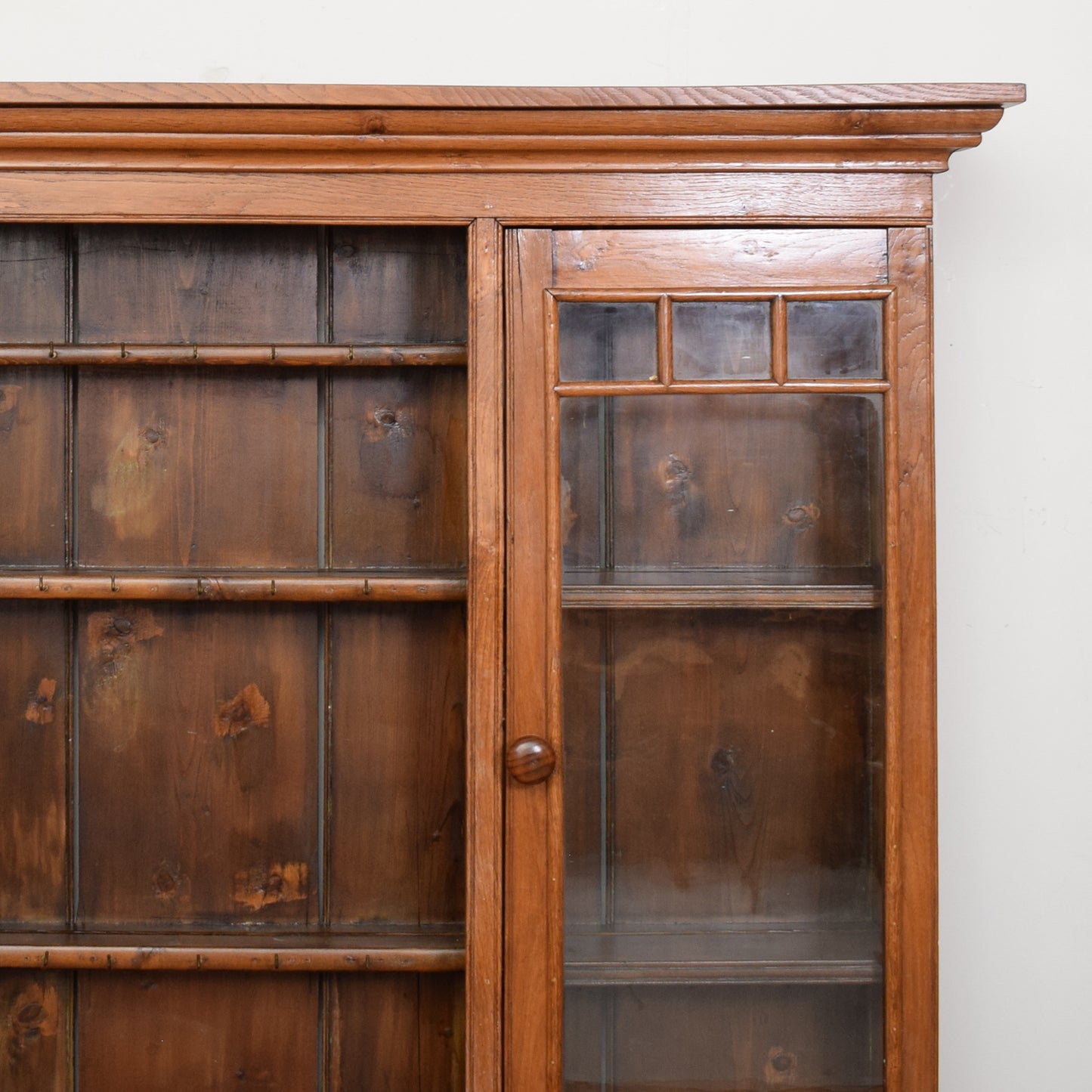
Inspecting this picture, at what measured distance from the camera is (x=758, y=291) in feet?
3.53

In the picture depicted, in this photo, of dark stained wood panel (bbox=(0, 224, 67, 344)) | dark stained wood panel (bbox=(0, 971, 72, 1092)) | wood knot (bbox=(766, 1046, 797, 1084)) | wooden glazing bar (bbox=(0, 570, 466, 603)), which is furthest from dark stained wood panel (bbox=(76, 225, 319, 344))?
wood knot (bbox=(766, 1046, 797, 1084))

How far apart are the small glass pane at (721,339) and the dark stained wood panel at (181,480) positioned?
22.1 inches

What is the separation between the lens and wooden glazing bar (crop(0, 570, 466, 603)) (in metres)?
1.16

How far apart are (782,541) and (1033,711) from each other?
20.5 inches

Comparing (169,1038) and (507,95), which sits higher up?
(507,95)

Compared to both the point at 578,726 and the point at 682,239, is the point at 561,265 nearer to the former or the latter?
the point at 682,239

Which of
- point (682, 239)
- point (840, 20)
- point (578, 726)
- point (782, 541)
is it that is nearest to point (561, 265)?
point (682, 239)

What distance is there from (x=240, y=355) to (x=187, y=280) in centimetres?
16

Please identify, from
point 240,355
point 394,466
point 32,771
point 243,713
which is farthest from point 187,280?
point 32,771

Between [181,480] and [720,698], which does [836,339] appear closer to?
[720,698]

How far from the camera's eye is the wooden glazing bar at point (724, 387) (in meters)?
1.08

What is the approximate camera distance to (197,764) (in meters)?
1.28

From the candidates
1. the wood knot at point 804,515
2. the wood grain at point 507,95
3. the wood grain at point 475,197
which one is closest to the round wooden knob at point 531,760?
the wood knot at point 804,515

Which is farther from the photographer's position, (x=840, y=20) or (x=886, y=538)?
(x=840, y=20)
